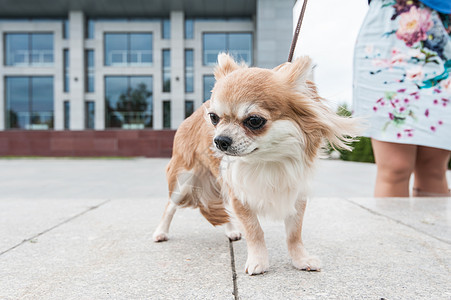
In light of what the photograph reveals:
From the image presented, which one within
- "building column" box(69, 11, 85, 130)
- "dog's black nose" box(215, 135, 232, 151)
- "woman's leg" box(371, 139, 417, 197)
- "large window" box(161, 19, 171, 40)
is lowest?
"woman's leg" box(371, 139, 417, 197)

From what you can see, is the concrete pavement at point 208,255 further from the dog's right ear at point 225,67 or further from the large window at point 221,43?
the large window at point 221,43

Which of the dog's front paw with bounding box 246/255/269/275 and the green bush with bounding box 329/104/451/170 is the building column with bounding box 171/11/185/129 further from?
the dog's front paw with bounding box 246/255/269/275

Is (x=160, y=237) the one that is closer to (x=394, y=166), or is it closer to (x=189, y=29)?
(x=394, y=166)

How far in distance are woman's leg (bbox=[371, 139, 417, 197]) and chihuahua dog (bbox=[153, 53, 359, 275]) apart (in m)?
1.80

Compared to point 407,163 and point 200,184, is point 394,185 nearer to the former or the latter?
point 407,163

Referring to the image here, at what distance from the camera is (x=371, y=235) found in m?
2.67

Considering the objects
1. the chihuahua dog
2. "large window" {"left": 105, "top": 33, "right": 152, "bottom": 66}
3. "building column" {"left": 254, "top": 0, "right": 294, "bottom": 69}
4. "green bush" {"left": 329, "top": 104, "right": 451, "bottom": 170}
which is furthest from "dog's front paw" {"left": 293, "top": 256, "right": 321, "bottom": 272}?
"large window" {"left": 105, "top": 33, "right": 152, "bottom": 66}

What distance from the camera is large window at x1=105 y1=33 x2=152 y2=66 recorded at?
76.8ft

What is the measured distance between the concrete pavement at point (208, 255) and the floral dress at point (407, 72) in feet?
2.82

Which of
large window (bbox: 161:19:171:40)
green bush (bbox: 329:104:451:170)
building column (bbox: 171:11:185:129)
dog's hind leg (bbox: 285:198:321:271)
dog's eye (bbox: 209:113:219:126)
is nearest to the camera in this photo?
dog's eye (bbox: 209:113:219:126)

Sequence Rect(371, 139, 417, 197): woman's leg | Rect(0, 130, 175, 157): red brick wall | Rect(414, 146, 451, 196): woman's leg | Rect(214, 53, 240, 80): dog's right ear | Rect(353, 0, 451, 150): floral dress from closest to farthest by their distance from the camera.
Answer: Rect(214, 53, 240, 80): dog's right ear → Rect(353, 0, 451, 150): floral dress → Rect(371, 139, 417, 197): woman's leg → Rect(414, 146, 451, 196): woman's leg → Rect(0, 130, 175, 157): red brick wall

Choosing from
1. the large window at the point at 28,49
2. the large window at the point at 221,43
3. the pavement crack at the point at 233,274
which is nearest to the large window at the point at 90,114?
the large window at the point at 28,49

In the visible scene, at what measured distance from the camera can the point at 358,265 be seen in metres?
2.02

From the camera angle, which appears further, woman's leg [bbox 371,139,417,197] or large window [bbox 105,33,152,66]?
large window [bbox 105,33,152,66]
